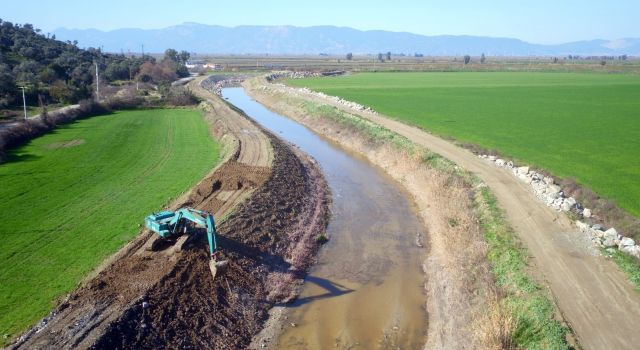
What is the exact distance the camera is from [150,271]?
54.6 feet

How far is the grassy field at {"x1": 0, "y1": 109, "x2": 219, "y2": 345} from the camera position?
650 inches

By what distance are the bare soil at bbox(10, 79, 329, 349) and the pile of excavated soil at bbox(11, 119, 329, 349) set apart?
1.3 inches

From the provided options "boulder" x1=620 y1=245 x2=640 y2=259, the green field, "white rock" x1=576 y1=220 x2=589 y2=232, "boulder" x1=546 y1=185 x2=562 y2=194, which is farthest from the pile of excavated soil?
the green field

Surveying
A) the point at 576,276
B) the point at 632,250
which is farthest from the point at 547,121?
the point at 576,276

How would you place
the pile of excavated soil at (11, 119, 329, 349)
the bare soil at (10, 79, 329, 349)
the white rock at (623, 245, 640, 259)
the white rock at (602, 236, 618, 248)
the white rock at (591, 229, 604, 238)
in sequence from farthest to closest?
the white rock at (591, 229, 604, 238)
the white rock at (602, 236, 618, 248)
the white rock at (623, 245, 640, 259)
the bare soil at (10, 79, 329, 349)
the pile of excavated soil at (11, 119, 329, 349)

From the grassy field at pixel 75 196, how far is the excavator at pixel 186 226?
2740mm

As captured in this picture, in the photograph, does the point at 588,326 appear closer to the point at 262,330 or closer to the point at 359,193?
the point at 262,330

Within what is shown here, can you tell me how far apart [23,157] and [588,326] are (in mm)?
35958

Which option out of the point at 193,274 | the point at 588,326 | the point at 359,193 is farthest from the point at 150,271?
the point at 359,193

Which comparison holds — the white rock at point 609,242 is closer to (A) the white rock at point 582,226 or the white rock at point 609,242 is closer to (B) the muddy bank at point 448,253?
(A) the white rock at point 582,226

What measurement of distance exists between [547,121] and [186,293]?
4488 centimetres

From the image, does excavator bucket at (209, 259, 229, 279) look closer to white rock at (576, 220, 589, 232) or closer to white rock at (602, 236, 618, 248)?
white rock at (602, 236, 618, 248)

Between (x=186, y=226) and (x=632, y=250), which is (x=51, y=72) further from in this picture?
(x=632, y=250)

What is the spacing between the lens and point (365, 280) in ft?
65.8
